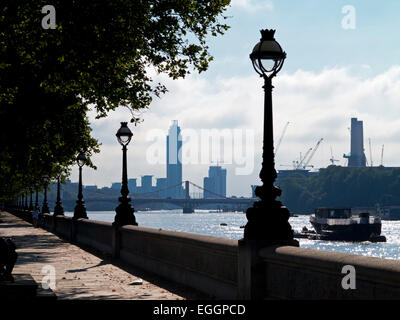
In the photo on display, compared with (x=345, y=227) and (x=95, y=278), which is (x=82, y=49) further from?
(x=345, y=227)

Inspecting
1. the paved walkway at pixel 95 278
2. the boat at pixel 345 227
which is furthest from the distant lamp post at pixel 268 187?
the boat at pixel 345 227

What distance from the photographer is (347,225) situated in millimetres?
122312

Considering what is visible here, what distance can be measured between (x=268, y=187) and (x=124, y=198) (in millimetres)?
12627

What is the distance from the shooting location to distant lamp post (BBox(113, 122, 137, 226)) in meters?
23.3

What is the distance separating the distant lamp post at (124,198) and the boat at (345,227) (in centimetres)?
10255

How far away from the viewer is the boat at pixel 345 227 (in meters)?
122

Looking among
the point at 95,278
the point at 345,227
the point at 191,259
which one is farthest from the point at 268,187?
the point at 345,227

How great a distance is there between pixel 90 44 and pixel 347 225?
110290 mm

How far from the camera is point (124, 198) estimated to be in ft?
77.2

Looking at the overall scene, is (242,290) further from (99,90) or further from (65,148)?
(65,148)

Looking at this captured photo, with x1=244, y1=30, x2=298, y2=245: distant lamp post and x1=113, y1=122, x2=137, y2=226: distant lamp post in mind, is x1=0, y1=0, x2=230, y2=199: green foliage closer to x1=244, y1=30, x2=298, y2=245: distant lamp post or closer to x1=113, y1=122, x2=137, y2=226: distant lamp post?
x1=113, y1=122, x2=137, y2=226: distant lamp post

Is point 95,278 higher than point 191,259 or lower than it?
lower

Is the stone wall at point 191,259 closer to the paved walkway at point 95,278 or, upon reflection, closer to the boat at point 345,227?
the paved walkway at point 95,278
